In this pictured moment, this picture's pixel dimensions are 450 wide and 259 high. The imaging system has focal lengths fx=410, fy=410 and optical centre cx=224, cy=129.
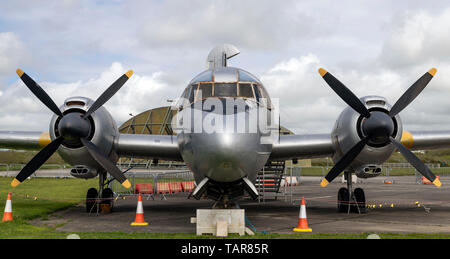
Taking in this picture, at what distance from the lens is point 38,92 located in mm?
11422

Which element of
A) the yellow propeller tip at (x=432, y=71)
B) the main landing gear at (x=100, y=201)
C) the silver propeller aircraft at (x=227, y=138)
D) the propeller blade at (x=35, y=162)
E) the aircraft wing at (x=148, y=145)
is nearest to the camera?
the silver propeller aircraft at (x=227, y=138)

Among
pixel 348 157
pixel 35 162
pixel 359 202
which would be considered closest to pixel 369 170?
pixel 348 157

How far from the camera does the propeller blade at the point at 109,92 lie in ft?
35.8

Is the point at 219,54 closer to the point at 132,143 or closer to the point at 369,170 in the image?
the point at 132,143

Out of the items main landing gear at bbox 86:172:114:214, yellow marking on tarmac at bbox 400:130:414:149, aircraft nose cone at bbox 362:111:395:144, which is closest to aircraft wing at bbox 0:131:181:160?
main landing gear at bbox 86:172:114:214

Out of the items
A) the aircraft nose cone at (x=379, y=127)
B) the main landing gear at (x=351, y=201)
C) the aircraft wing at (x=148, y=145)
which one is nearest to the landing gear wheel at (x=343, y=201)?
the main landing gear at (x=351, y=201)

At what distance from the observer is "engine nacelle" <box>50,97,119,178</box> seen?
36.1 feet

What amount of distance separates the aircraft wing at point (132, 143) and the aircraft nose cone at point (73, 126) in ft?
5.61

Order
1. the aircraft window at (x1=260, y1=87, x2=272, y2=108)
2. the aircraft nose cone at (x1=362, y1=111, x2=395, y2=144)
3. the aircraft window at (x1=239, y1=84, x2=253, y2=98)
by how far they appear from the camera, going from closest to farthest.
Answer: the aircraft window at (x1=239, y1=84, x2=253, y2=98) < the aircraft window at (x1=260, y1=87, x2=272, y2=108) < the aircraft nose cone at (x1=362, y1=111, x2=395, y2=144)

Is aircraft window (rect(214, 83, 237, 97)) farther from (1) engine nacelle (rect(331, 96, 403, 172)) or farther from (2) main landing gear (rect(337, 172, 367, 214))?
(2) main landing gear (rect(337, 172, 367, 214))

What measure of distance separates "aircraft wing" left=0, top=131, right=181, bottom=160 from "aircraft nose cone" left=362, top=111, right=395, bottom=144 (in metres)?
5.37

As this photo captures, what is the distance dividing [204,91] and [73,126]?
3830 millimetres

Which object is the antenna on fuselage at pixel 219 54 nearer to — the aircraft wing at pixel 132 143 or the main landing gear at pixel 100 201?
the aircraft wing at pixel 132 143
